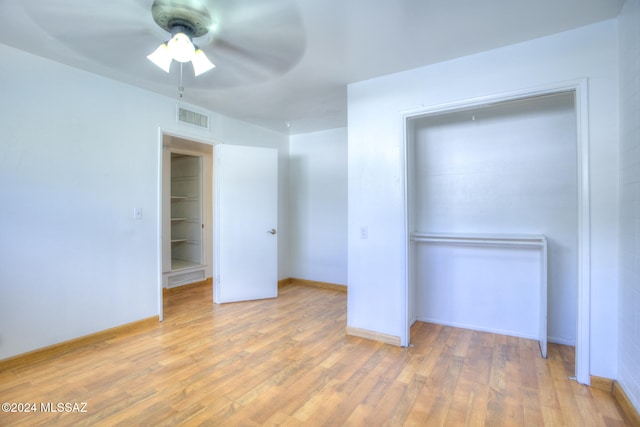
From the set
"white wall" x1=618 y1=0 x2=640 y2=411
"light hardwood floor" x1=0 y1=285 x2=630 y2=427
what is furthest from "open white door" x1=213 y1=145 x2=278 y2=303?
"white wall" x1=618 y1=0 x2=640 y2=411

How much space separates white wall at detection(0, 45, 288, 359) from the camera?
7.59ft

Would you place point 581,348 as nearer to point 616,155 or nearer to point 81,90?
point 616,155

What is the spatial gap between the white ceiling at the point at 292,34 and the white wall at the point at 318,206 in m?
1.71

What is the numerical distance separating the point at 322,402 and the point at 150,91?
3.29 m

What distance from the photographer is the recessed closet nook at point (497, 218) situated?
2.69 meters

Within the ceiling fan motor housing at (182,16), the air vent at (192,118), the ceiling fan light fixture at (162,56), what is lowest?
the ceiling fan light fixture at (162,56)

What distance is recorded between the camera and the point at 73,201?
2.61 m

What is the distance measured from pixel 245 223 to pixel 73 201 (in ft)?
6.16

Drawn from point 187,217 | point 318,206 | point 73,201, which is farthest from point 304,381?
point 187,217

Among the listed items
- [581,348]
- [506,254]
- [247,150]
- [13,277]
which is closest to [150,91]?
[247,150]

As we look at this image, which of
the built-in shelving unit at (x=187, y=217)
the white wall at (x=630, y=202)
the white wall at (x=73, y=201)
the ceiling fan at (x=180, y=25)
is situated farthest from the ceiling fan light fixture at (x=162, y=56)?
the built-in shelving unit at (x=187, y=217)

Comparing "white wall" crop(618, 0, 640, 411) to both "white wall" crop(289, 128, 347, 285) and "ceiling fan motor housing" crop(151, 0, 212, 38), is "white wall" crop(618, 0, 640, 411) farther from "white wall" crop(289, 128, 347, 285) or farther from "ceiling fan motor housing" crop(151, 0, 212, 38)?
"white wall" crop(289, 128, 347, 285)

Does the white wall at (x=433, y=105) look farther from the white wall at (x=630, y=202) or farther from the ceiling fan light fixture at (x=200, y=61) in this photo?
the ceiling fan light fixture at (x=200, y=61)

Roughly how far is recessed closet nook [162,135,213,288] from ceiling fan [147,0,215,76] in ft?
9.50
